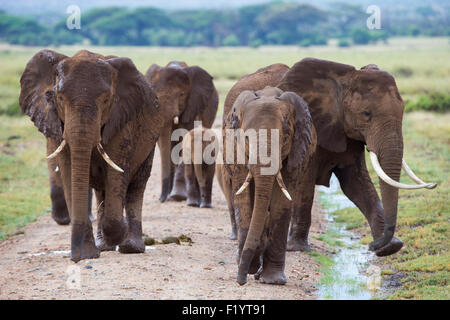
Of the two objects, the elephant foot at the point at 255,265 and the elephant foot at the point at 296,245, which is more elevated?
the elephant foot at the point at 255,265

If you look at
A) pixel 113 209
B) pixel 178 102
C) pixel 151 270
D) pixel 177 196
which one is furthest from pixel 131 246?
pixel 178 102

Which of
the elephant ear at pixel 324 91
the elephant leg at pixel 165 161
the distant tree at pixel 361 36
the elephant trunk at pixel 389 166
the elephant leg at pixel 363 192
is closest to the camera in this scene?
the elephant trunk at pixel 389 166

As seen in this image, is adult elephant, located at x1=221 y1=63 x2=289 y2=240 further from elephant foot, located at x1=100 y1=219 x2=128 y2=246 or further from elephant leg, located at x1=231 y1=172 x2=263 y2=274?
elephant leg, located at x1=231 y1=172 x2=263 y2=274

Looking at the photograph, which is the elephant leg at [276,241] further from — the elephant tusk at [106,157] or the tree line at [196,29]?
the tree line at [196,29]

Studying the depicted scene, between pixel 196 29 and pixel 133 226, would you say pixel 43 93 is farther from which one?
pixel 196 29

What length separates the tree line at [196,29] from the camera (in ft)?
252

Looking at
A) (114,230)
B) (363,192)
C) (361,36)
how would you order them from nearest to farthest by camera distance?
(114,230), (363,192), (361,36)

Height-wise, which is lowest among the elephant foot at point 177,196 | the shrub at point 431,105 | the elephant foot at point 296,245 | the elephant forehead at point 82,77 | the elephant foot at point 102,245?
the shrub at point 431,105

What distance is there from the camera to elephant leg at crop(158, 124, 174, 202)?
1277 centimetres

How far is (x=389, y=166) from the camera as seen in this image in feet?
28.0

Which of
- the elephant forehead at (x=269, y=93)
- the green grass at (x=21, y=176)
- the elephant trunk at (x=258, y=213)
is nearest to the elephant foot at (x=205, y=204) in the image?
the green grass at (x=21, y=176)

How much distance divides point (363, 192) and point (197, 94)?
526 centimetres
